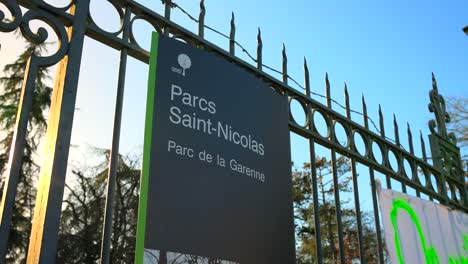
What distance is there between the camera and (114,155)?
2.67 meters

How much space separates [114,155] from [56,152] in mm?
297

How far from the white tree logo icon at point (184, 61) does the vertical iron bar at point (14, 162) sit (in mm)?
830

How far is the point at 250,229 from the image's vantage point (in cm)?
307

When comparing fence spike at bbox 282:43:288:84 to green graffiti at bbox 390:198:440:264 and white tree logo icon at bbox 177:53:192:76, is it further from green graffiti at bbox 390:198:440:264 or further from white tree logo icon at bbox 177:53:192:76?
green graffiti at bbox 390:198:440:264

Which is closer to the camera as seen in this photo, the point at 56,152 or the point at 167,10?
the point at 56,152

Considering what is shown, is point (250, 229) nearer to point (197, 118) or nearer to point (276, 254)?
point (276, 254)

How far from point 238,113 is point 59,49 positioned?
1135 mm

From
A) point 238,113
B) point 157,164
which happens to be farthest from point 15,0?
point 238,113

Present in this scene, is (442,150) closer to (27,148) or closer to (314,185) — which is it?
(314,185)

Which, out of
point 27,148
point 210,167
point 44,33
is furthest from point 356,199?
point 27,148

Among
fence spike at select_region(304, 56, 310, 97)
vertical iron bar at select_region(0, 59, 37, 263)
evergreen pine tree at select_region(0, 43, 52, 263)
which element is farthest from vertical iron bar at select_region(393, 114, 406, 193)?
evergreen pine tree at select_region(0, 43, 52, 263)

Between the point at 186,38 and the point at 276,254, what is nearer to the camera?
the point at 276,254

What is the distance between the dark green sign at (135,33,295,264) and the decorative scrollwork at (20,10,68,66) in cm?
48

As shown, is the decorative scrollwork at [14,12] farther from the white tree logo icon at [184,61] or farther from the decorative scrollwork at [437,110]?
the decorative scrollwork at [437,110]
